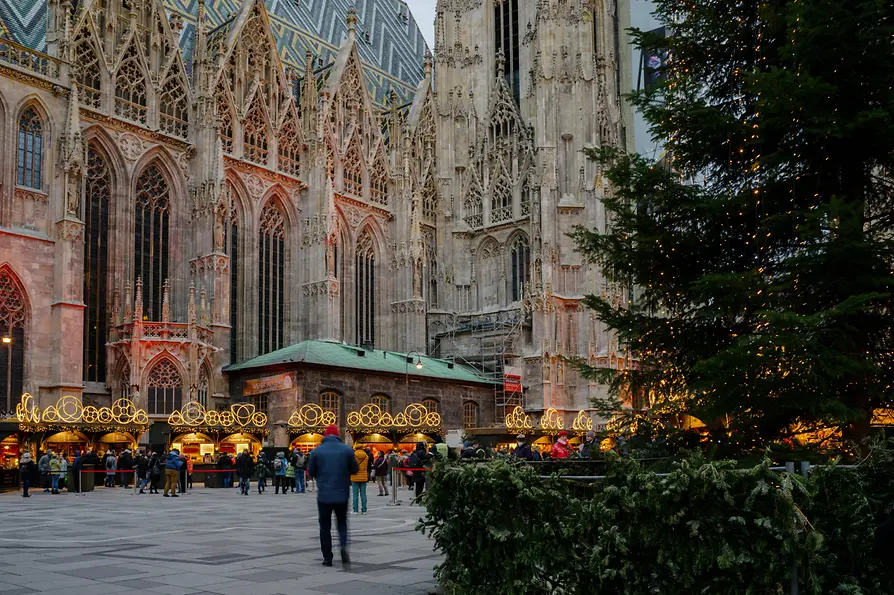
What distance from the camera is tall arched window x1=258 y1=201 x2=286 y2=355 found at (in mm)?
43219

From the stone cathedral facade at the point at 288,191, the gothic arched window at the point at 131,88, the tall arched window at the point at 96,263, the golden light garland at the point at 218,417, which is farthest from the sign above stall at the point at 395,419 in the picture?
the gothic arched window at the point at 131,88

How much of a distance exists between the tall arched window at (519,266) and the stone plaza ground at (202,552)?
33.2 m

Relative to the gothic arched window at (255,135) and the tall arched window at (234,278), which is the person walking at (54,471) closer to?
the tall arched window at (234,278)

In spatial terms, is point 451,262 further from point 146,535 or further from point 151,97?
point 146,535

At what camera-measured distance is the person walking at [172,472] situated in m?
25.5

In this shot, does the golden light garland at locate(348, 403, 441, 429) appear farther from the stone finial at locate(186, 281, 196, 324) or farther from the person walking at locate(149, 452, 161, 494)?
the person walking at locate(149, 452, 161, 494)

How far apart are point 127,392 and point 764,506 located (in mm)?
31789

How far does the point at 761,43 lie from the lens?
35.4 feet

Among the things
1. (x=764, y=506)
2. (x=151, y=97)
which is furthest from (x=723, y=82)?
(x=151, y=97)

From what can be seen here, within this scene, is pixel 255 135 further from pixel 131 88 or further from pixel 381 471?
pixel 381 471

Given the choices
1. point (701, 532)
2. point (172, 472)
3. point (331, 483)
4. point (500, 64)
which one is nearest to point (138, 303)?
point (172, 472)

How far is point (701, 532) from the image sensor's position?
6297 millimetres

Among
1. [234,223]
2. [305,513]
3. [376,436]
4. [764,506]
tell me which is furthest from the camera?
[234,223]

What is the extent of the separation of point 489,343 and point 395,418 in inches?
496
